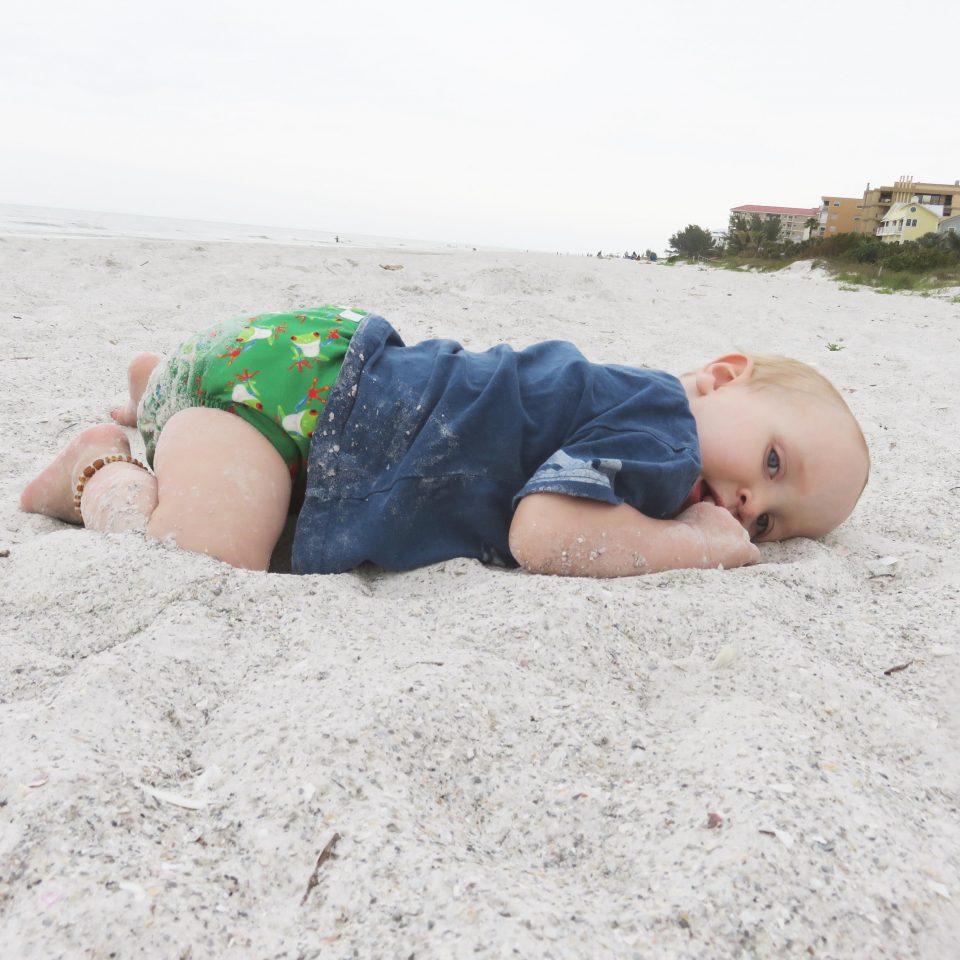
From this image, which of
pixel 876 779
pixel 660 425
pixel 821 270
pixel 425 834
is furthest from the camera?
pixel 821 270

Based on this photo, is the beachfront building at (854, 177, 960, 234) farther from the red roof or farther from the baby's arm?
the baby's arm

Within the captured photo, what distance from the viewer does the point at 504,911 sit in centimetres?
78

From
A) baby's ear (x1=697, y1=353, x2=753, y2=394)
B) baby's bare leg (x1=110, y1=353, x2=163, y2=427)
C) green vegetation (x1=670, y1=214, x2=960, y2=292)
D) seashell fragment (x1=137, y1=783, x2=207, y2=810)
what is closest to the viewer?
seashell fragment (x1=137, y1=783, x2=207, y2=810)

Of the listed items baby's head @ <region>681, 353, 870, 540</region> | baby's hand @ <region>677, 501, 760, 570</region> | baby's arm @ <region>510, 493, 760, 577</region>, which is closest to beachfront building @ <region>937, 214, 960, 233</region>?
baby's head @ <region>681, 353, 870, 540</region>

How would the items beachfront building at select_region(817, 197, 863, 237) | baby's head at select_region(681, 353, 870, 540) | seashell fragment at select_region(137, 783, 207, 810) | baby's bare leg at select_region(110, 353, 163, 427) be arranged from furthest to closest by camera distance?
→ beachfront building at select_region(817, 197, 863, 237)
baby's bare leg at select_region(110, 353, 163, 427)
baby's head at select_region(681, 353, 870, 540)
seashell fragment at select_region(137, 783, 207, 810)

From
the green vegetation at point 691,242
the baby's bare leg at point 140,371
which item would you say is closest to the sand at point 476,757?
the baby's bare leg at point 140,371

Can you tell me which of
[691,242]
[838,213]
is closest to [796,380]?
[691,242]

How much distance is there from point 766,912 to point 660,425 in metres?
1.19

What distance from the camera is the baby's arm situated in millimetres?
1677

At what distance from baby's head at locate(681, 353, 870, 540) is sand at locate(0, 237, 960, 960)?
0.11m

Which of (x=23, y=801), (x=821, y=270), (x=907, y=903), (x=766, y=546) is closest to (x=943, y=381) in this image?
(x=766, y=546)

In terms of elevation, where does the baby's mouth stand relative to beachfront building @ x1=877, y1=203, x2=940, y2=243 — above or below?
below

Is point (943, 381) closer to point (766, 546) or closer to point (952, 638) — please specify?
point (766, 546)

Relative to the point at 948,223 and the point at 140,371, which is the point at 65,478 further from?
the point at 948,223
